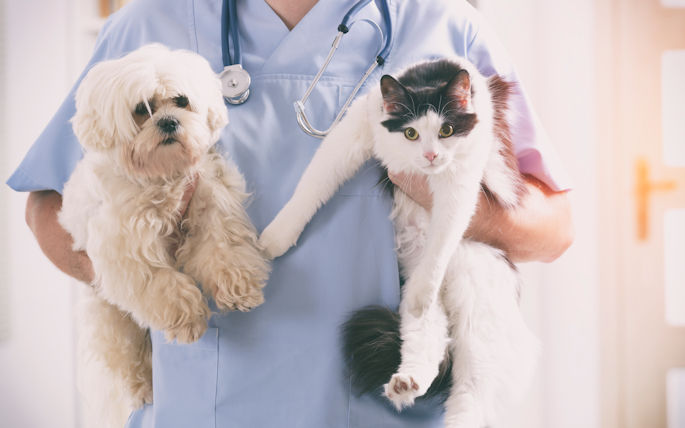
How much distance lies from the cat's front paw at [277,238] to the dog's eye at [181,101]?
19 centimetres

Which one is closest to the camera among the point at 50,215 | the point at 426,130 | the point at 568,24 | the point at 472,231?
the point at 426,130

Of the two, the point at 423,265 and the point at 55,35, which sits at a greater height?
the point at 55,35

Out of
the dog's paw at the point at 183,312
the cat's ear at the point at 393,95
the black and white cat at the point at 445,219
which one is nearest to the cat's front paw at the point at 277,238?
the black and white cat at the point at 445,219

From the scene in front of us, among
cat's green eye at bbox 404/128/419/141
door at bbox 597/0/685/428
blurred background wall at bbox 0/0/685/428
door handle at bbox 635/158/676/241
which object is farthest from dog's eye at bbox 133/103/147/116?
door handle at bbox 635/158/676/241

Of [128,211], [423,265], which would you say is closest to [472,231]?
[423,265]

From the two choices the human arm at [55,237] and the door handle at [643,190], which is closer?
the human arm at [55,237]

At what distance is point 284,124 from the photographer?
83 centimetres

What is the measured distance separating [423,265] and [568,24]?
1936 millimetres

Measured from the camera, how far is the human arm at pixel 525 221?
759 mm

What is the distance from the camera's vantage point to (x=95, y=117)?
708mm

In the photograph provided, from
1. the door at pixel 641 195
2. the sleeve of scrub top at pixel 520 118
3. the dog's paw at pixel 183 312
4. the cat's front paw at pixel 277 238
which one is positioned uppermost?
the sleeve of scrub top at pixel 520 118

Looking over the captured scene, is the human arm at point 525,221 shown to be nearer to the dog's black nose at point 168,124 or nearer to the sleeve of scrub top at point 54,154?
the dog's black nose at point 168,124

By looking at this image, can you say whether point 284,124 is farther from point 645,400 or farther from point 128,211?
point 645,400

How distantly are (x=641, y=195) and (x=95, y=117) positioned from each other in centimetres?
226
